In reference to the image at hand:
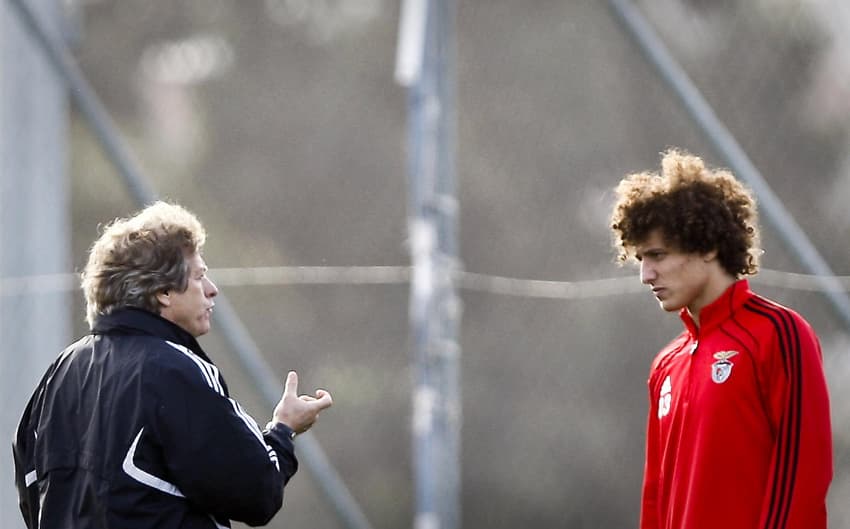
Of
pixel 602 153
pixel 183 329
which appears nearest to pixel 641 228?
pixel 183 329

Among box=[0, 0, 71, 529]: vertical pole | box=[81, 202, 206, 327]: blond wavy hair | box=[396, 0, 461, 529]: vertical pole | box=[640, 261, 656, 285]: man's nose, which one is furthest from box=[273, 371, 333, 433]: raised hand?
box=[0, 0, 71, 529]: vertical pole

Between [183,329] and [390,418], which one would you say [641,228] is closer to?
[183,329]

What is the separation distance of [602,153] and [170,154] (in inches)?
67.8

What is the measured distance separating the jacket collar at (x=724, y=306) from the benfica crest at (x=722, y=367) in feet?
0.33

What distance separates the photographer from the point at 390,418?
18.2 feet

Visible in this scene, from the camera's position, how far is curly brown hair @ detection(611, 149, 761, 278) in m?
3.30

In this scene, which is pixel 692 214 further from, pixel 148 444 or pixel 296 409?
pixel 148 444

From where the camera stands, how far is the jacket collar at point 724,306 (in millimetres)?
3236

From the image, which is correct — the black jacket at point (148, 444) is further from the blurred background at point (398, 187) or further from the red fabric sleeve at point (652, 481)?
the blurred background at point (398, 187)

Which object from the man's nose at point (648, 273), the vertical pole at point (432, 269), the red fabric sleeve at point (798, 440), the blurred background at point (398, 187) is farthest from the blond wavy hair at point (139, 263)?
the blurred background at point (398, 187)

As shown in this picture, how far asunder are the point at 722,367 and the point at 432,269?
1.66 meters

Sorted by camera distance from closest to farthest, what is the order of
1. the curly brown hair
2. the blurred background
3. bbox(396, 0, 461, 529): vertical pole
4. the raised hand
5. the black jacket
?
the black jacket
the raised hand
the curly brown hair
bbox(396, 0, 461, 529): vertical pole
the blurred background

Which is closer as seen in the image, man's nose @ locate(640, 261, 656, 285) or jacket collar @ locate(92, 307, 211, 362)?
jacket collar @ locate(92, 307, 211, 362)

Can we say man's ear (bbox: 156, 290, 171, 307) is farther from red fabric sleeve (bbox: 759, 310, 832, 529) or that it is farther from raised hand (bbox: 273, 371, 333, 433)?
red fabric sleeve (bbox: 759, 310, 832, 529)
